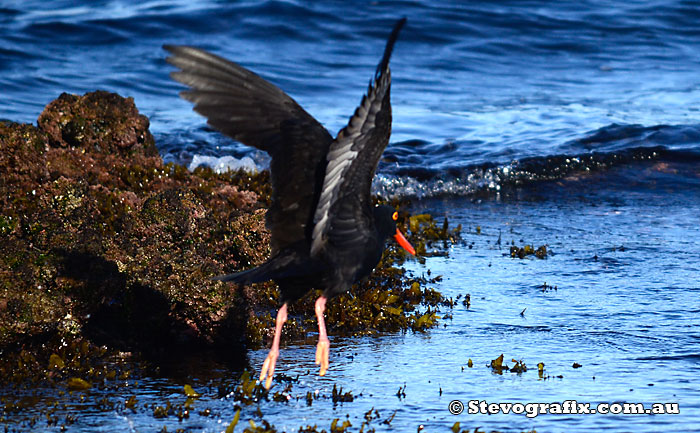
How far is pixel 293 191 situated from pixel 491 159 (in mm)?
8951

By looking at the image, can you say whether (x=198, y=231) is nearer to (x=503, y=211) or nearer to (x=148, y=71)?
(x=503, y=211)

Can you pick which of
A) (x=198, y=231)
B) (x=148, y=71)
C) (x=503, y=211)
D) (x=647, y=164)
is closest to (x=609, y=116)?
(x=647, y=164)

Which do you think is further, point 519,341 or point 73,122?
point 73,122

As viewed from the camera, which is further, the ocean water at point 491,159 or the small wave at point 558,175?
the small wave at point 558,175

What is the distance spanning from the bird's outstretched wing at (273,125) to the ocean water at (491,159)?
50.9 inches

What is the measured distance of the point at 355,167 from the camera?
5047mm

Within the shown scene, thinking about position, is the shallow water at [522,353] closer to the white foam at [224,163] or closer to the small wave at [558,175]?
the small wave at [558,175]

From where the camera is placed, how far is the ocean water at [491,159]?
17.7 feet

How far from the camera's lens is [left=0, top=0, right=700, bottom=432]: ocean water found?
17.7 feet

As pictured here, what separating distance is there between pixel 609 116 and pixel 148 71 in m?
11.0

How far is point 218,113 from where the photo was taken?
546cm
